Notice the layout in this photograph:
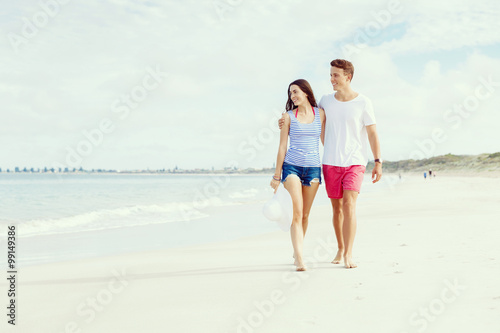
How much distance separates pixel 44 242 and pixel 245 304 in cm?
667

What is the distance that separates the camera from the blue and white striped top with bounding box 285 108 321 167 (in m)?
4.21

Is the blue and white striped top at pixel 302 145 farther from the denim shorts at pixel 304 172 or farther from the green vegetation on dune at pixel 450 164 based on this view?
the green vegetation on dune at pixel 450 164

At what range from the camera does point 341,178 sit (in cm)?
436

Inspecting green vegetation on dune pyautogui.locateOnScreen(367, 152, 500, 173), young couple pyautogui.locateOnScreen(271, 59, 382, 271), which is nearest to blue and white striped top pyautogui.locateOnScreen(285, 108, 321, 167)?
young couple pyautogui.locateOnScreen(271, 59, 382, 271)

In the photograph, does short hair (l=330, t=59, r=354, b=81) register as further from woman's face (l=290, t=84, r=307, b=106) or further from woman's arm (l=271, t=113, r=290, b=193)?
woman's arm (l=271, t=113, r=290, b=193)

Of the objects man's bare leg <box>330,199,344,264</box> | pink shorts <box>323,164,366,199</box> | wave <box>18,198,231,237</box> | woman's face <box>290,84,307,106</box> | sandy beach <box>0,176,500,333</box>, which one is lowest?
wave <box>18,198,231,237</box>

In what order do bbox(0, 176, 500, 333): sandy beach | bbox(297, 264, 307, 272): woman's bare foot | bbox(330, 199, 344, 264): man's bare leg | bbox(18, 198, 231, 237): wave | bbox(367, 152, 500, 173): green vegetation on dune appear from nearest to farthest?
1. bbox(0, 176, 500, 333): sandy beach
2. bbox(297, 264, 307, 272): woman's bare foot
3. bbox(330, 199, 344, 264): man's bare leg
4. bbox(18, 198, 231, 237): wave
5. bbox(367, 152, 500, 173): green vegetation on dune

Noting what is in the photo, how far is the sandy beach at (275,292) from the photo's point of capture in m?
2.73

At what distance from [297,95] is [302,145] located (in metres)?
0.52

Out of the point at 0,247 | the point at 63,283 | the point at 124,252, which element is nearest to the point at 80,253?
the point at 124,252

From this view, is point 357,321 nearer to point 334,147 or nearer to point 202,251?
point 334,147

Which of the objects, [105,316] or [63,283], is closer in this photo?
[105,316]

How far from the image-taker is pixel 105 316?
10.0 feet

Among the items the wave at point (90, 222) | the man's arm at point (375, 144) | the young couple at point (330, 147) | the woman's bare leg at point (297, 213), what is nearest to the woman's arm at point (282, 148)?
the young couple at point (330, 147)
